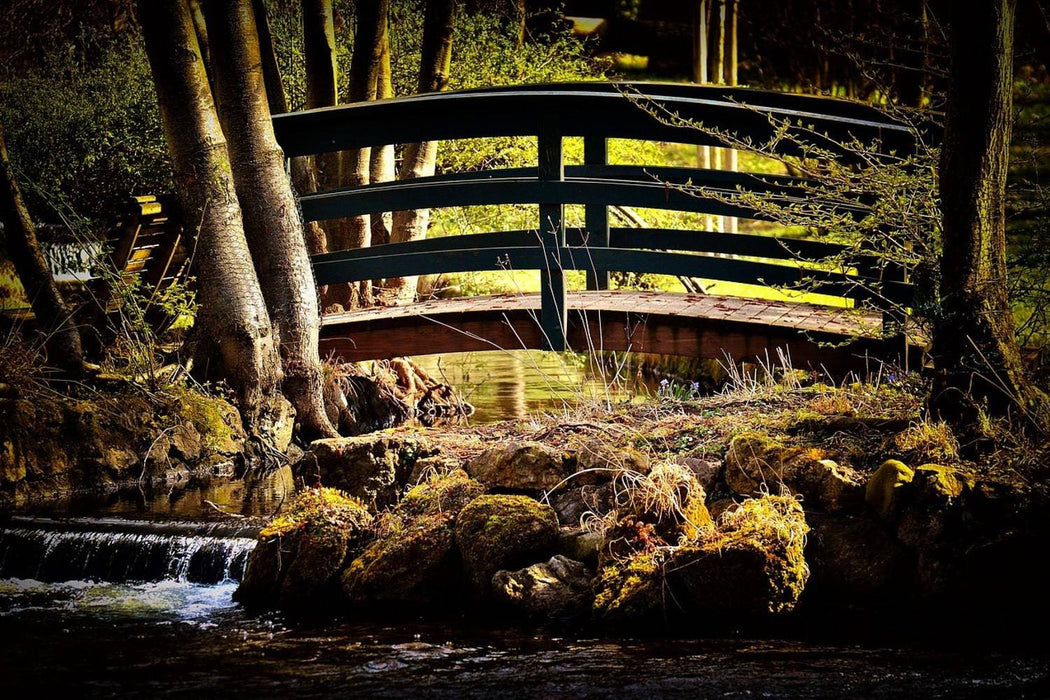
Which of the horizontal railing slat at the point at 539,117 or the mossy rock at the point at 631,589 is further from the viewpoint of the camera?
the horizontal railing slat at the point at 539,117

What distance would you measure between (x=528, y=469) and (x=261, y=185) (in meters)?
4.14

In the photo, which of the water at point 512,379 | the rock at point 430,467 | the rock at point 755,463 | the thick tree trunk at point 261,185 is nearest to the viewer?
the rock at point 755,463

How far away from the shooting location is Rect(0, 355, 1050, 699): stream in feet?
15.6

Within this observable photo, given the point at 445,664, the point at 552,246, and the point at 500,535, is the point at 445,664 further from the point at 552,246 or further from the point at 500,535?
the point at 552,246

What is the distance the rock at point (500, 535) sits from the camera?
5723 mm

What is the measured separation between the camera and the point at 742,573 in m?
5.33

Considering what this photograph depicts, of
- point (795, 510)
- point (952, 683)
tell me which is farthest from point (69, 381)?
point (952, 683)

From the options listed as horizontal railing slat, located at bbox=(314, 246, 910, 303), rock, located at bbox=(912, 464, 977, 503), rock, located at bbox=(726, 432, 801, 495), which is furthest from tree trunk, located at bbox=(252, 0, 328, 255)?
rock, located at bbox=(912, 464, 977, 503)

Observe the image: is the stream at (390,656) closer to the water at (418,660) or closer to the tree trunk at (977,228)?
the water at (418,660)

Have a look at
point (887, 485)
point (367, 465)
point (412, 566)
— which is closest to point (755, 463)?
point (887, 485)

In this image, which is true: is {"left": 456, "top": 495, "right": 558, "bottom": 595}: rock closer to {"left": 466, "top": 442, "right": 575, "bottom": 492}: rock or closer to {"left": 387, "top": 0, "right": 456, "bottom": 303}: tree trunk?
{"left": 466, "top": 442, "right": 575, "bottom": 492}: rock

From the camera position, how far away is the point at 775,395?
7199 millimetres

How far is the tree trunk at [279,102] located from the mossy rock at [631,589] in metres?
6.71

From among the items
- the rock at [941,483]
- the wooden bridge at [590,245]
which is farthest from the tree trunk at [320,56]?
the rock at [941,483]
